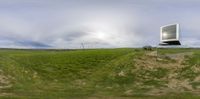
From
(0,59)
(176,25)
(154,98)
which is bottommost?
(154,98)

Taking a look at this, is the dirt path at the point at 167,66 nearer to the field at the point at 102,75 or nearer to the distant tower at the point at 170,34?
the field at the point at 102,75

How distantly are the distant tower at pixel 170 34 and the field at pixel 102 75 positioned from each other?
25.2 ft

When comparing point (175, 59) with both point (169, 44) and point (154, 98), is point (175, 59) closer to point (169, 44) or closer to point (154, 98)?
point (169, 44)

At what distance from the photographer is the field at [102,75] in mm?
66375

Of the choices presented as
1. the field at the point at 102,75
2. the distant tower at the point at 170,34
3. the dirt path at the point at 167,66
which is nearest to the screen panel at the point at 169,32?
the distant tower at the point at 170,34

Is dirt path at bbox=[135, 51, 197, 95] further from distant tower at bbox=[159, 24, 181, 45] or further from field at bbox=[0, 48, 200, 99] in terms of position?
distant tower at bbox=[159, 24, 181, 45]

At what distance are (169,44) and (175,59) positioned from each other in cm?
1600

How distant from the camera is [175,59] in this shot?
A: 278 feet

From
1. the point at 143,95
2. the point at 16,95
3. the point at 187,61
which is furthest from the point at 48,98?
the point at 187,61

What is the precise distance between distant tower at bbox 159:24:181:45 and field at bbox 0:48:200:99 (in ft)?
25.2

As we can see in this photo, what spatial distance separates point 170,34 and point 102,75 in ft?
87.2

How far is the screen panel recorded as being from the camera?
96.5 m

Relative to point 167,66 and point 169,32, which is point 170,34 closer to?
point 169,32

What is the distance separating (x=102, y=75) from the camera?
77812 mm
